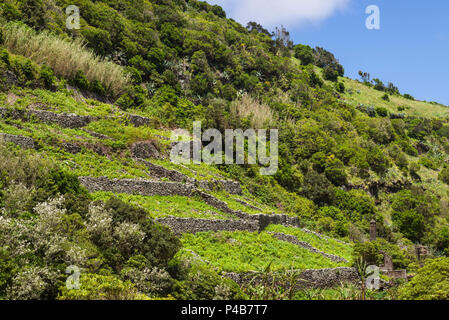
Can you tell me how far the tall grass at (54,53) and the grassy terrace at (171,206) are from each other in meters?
19.2

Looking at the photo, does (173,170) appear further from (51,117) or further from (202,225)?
(51,117)

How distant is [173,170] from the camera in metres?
30.2

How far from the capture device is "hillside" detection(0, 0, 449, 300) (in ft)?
53.9

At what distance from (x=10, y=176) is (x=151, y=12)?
2224 inches

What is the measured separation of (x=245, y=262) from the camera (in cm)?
2122

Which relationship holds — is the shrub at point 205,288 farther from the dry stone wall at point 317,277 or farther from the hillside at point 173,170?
the dry stone wall at point 317,277

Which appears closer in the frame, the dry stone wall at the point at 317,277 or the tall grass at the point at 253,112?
the dry stone wall at the point at 317,277

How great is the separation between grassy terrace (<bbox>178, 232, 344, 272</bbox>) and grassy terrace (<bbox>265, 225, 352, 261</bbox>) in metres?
2.09

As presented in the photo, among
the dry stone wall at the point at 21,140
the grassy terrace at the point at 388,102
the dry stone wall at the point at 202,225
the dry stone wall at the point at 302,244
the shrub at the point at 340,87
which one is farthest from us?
the grassy terrace at the point at 388,102

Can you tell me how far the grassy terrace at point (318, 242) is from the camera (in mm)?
29016

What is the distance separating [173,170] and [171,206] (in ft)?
18.5

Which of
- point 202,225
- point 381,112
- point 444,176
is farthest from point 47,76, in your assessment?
point 381,112

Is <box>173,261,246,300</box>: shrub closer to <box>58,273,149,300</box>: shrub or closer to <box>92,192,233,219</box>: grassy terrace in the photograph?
<box>58,273,149,300</box>: shrub

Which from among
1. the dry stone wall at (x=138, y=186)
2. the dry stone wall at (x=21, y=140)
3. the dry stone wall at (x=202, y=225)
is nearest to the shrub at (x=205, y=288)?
the dry stone wall at (x=202, y=225)
